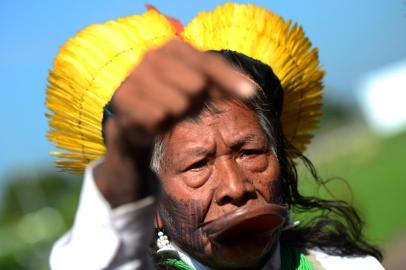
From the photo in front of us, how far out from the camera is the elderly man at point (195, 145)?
64.1 inches

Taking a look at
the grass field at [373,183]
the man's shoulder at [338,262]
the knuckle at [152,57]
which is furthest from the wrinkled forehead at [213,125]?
the grass field at [373,183]

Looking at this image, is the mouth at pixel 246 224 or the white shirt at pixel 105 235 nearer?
the white shirt at pixel 105 235

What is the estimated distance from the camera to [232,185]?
2543 mm

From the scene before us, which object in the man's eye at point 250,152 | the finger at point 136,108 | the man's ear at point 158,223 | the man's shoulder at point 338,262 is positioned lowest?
the man's shoulder at point 338,262

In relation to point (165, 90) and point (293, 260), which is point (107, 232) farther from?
point (293, 260)

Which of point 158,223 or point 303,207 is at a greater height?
point 158,223

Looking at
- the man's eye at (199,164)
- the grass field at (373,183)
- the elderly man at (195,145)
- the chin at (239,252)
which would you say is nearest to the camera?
the elderly man at (195,145)

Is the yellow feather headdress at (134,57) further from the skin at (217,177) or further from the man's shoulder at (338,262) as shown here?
the man's shoulder at (338,262)

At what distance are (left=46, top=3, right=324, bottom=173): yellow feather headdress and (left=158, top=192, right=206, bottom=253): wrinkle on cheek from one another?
1.44 ft

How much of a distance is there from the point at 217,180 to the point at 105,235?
2.47 feet

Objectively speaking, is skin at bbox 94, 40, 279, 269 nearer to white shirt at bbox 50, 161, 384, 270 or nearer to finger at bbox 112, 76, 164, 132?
white shirt at bbox 50, 161, 384, 270

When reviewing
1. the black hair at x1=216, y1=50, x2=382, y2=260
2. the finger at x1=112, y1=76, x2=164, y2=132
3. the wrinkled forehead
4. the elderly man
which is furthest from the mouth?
the finger at x1=112, y1=76, x2=164, y2=132

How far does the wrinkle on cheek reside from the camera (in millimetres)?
2627

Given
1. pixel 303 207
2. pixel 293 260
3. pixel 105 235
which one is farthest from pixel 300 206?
pixel 105 235
